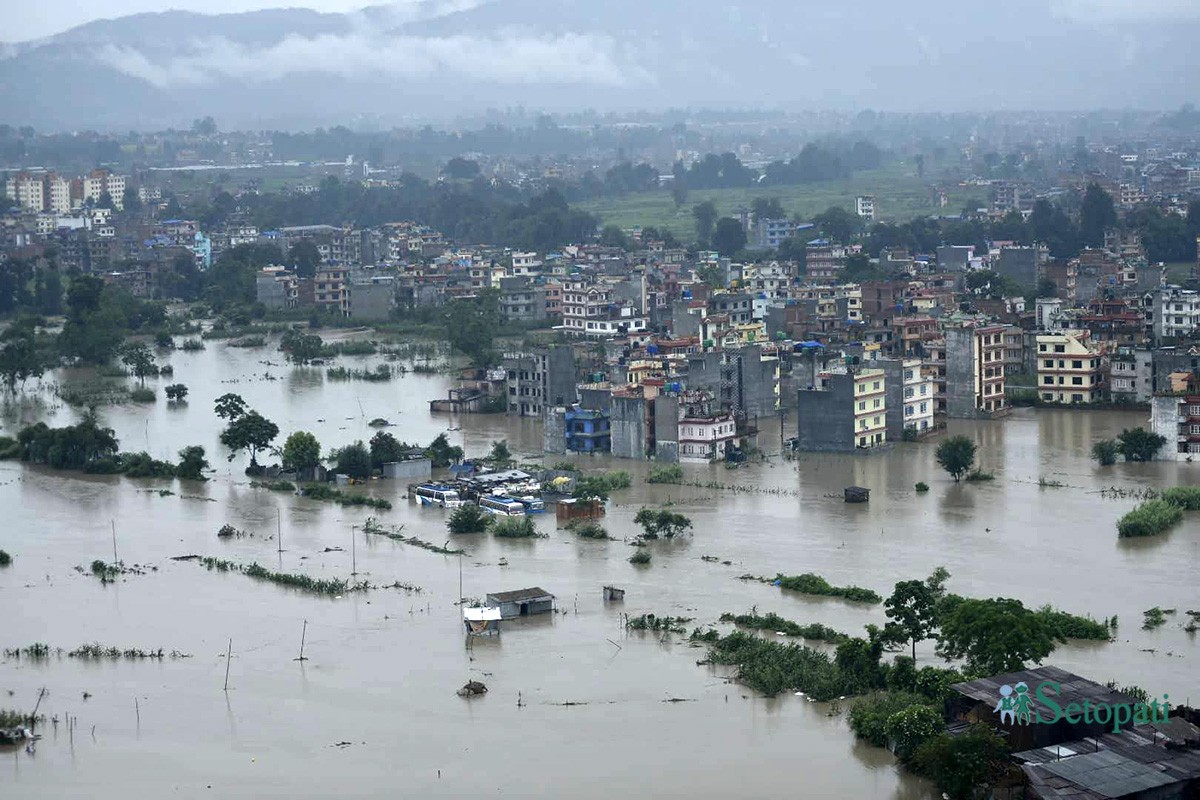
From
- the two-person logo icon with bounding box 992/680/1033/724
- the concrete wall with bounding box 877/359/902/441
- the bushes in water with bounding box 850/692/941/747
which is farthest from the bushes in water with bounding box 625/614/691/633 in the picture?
the concrete wall with bounding box 877/359/902/441

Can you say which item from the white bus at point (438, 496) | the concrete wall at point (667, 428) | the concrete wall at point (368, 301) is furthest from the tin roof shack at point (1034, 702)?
the concrete wall at point (368, 301)

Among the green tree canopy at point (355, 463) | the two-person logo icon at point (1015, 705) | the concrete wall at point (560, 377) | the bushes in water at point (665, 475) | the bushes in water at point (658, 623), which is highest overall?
the concrete wall at point (560, 377)

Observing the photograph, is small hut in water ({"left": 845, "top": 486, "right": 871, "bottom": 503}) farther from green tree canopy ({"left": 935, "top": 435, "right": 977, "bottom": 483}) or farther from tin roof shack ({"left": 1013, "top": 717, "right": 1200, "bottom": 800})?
tin roof shack ({"left": 1013, "top": 717, "right": 1200, "bottom": 800})

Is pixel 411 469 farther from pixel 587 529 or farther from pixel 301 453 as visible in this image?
pixel 587 529

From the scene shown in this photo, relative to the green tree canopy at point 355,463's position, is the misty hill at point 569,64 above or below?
above

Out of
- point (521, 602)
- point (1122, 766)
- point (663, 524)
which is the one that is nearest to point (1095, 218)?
point (663, 524)

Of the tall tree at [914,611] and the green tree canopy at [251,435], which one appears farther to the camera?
the green tree canopy at [251,435]

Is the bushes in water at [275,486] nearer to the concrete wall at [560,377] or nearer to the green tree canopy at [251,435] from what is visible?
the green tree canopy at [251,435]

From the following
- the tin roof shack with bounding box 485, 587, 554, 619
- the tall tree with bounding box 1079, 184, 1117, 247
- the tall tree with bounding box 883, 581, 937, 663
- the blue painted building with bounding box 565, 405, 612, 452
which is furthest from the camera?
Answer: the tall tree with bounding box 1079, 184, 1117, 247
